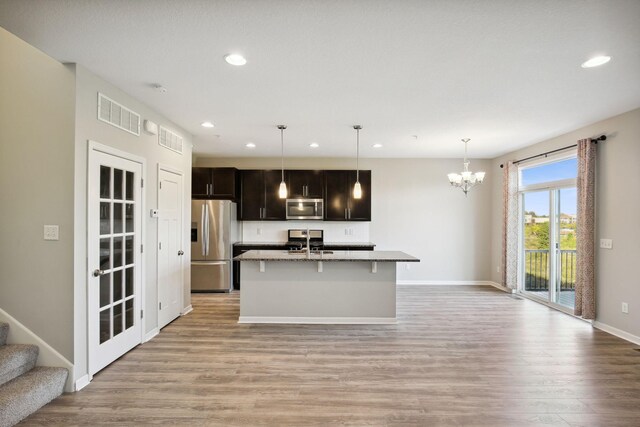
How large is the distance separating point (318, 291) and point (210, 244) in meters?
2.69

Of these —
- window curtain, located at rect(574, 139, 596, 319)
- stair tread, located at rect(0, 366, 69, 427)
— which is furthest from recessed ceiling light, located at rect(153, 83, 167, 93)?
window curtain, located at rect(574, 139, 596, 319)

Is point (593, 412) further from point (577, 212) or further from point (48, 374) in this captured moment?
point (48, 374)

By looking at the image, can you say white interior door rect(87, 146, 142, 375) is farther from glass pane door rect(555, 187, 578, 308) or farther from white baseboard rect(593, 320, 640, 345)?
glass pane door rect(555, 187, 578, 308)

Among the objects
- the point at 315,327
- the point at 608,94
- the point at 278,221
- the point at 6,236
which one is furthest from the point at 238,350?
the point at 608,94

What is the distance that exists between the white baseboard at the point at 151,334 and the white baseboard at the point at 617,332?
5.56m

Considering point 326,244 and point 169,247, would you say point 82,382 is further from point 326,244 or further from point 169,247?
point 326,244

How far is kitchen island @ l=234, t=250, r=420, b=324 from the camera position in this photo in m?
4.39

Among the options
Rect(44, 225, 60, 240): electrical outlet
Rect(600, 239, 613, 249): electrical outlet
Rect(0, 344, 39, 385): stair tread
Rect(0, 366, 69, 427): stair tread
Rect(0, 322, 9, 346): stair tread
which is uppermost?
Rect(44, 225, 60, 240): electrical outlet

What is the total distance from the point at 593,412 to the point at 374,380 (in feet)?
5.25

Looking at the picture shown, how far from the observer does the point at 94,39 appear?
230 centimetres

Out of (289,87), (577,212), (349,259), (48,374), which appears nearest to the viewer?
(48,374)

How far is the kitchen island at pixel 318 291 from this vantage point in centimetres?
439

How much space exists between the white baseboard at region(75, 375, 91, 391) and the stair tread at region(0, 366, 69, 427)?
0.32 feet

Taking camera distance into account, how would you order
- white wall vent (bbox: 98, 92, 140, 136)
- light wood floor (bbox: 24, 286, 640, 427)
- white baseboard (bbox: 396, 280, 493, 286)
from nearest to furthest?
light wood floor (bbox: 24, 286, 640, 427) < white wall vent (bbox: 98, 92, 140, 136) < white baseboard (bbox: 396, 280, 493, 286)
